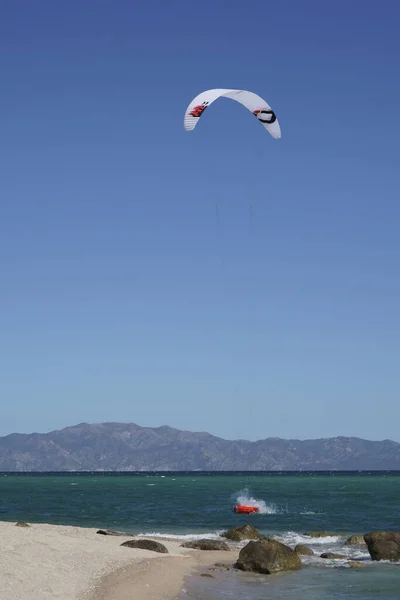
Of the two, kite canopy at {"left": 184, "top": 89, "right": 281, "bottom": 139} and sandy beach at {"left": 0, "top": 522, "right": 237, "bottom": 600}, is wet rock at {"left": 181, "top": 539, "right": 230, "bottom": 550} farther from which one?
kite canopy at {"left": 184, "top": 89, "right": 281, "bottom": 139}

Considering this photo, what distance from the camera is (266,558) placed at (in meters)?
32.6

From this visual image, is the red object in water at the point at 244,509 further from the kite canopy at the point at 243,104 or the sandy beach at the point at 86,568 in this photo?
the kite canopy at the point at 243,104

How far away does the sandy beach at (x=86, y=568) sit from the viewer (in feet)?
83.5

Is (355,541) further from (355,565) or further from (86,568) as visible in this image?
(86,568)

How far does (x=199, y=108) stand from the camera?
37.9 metres

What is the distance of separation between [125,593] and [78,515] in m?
44.0

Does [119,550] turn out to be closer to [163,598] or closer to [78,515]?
[163,598]

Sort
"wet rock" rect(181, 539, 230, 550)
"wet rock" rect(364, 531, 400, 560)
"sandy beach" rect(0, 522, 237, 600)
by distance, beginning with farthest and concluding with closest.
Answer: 1. "wet rock" rect(181, 539, 230, 550)
2. "wet rock" rect(364, 531, 400, 560)
3. "sandy beach" rect(0, 522, 237, 600)

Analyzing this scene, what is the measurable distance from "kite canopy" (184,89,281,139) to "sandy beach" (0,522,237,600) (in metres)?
21.1

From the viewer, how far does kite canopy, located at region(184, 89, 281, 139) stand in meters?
37.9

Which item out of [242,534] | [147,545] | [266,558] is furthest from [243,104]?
[242,534]

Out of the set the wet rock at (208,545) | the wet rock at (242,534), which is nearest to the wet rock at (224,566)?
the wet rock at (208,545)

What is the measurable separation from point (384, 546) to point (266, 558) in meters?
7.93

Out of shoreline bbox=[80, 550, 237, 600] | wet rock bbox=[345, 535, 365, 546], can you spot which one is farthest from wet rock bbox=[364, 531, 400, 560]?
wet rock bbox=[345, 535, 365, 546]
